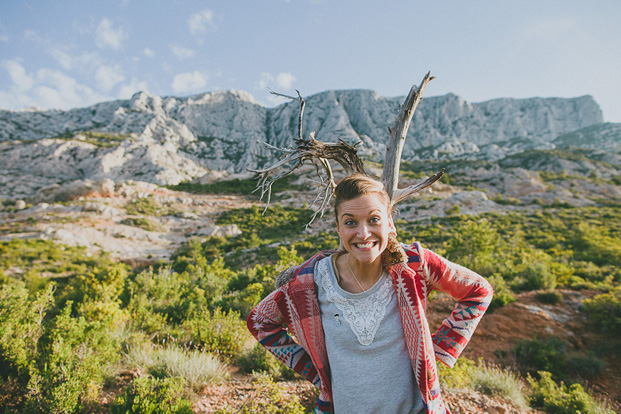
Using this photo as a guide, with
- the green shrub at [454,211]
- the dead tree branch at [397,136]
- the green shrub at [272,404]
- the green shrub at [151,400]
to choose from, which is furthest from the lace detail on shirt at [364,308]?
the green shrub at [454,211]

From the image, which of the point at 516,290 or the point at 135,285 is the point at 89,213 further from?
the point at 516,290

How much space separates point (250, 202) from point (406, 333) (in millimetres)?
40271

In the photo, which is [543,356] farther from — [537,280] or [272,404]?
[272,404]

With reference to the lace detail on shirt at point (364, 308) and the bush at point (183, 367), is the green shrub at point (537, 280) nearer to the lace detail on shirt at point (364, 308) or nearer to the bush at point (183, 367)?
the bush at point (183, 367)

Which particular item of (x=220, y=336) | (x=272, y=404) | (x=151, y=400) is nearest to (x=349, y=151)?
(x=272, y=404)

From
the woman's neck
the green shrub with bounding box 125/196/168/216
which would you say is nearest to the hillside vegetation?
the woman's neck

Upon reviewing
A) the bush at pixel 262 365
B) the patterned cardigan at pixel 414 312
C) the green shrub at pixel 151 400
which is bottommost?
the bush at pixel 262 365

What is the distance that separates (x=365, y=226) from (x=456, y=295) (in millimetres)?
736

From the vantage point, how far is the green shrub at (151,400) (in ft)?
8.52

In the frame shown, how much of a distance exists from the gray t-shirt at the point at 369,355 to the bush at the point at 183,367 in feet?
9.07

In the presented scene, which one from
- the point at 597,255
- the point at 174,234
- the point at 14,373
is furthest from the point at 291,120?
the point at 14,373

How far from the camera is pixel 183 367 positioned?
3.48 metres

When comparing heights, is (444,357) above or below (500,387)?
above

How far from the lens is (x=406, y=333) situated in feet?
4.75
